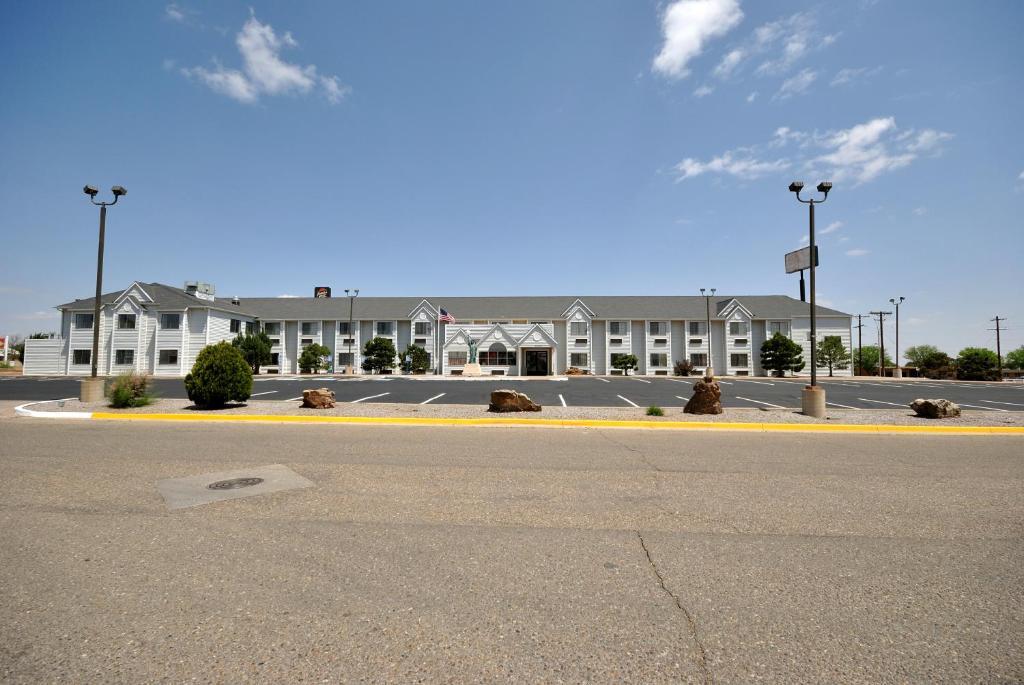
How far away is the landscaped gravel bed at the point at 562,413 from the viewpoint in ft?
42.3

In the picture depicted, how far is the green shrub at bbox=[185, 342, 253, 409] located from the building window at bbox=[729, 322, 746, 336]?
51.8 m

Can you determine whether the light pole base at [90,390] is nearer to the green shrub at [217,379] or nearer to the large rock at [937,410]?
the green shrub at [217,379]

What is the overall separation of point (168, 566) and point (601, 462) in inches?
231

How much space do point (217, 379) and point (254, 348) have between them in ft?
120

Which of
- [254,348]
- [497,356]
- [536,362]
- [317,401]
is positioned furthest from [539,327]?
[317,401]

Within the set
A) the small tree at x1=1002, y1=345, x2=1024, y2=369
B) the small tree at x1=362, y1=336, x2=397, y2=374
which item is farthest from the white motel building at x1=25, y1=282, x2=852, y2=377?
the small tree at x1=1002, y1=345, x2=1024, y2=369

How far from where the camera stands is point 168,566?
365 cm

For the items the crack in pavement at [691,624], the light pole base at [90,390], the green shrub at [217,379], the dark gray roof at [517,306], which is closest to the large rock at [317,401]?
the green shrub at [217,379]

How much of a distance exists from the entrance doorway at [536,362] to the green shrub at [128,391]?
1404 inches

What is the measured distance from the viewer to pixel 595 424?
12188mm

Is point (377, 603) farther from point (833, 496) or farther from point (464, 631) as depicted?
point (833, 496)

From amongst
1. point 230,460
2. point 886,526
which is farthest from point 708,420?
point 230,460

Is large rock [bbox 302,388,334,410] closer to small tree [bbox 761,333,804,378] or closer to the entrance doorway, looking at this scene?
the entrance doorway

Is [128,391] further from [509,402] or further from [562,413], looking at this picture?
[562,413]
